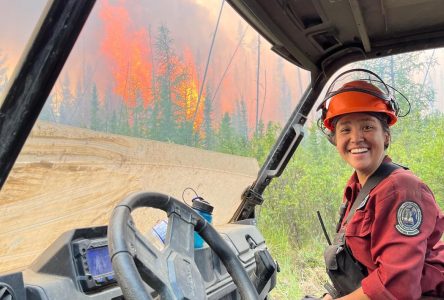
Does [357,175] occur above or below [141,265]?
above

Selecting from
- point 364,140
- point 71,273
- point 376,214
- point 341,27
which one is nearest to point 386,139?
point 364,140

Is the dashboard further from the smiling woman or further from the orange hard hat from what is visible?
the orange hard hat

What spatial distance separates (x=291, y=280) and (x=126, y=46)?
3475 mm

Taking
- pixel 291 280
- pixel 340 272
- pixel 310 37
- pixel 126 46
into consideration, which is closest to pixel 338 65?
pixel 310 37

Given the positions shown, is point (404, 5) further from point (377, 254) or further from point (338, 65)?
point (377, 254)

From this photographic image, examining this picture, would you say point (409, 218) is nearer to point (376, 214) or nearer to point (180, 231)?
point (376, 214)

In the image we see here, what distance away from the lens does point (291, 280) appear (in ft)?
14.7

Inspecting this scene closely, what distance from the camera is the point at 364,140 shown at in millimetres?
1875

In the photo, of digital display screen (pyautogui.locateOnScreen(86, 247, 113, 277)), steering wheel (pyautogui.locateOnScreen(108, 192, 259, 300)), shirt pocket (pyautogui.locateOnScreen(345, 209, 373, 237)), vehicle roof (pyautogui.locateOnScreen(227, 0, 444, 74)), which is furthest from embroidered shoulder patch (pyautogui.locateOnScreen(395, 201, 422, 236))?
digital display screen (pyautogui.locateOnScreen(86, 247, 113, 277))

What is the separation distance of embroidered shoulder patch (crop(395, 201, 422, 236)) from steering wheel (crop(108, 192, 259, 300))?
0.61 meters

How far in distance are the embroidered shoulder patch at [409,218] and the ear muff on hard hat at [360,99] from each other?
431mm

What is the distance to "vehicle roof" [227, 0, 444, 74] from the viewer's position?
6.50 feet

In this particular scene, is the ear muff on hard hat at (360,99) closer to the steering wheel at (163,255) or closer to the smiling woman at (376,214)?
the smiling woman at (376,214)

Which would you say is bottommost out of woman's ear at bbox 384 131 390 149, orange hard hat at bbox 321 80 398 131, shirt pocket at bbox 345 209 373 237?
shirt pocket at bbox 345 209 373 237
